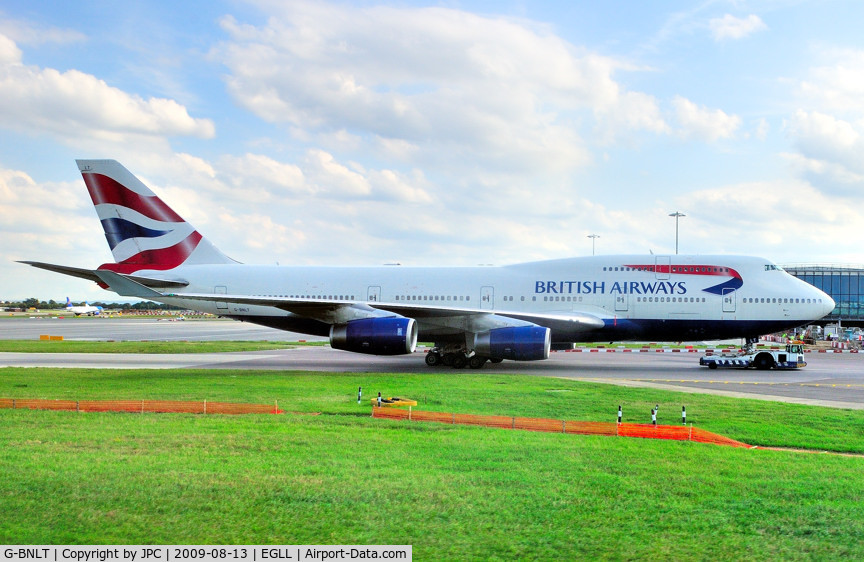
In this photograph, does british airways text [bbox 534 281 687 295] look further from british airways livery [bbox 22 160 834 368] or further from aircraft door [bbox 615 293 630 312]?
aircraft door [bbox 615 293 630 312]

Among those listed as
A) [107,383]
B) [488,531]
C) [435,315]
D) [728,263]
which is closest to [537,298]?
[435,315]

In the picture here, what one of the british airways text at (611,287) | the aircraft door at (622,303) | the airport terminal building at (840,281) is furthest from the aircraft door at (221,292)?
the airport terminal building at (840,281)

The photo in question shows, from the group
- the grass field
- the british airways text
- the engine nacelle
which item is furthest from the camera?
the british airways text

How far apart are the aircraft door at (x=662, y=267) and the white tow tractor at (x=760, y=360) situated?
408cm

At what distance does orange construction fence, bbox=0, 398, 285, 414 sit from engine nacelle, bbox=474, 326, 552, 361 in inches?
430

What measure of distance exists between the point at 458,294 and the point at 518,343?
16.1 ft

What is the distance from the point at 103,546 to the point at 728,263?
83.6ft

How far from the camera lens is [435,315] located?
2497cm

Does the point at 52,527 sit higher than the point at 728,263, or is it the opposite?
the point at 728,263

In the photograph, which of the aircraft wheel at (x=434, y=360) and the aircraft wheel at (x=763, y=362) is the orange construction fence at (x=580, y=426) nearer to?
the aircraft wheel at (x=434, y=360)

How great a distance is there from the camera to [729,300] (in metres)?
25.8

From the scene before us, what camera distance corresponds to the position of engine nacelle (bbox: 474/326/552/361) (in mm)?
23109

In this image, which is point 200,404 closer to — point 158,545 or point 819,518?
point 158,545

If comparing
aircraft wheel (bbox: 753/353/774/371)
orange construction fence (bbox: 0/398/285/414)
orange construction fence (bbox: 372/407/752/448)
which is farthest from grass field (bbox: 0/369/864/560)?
aircraft wheel (bbox: 753/353/774/371)
